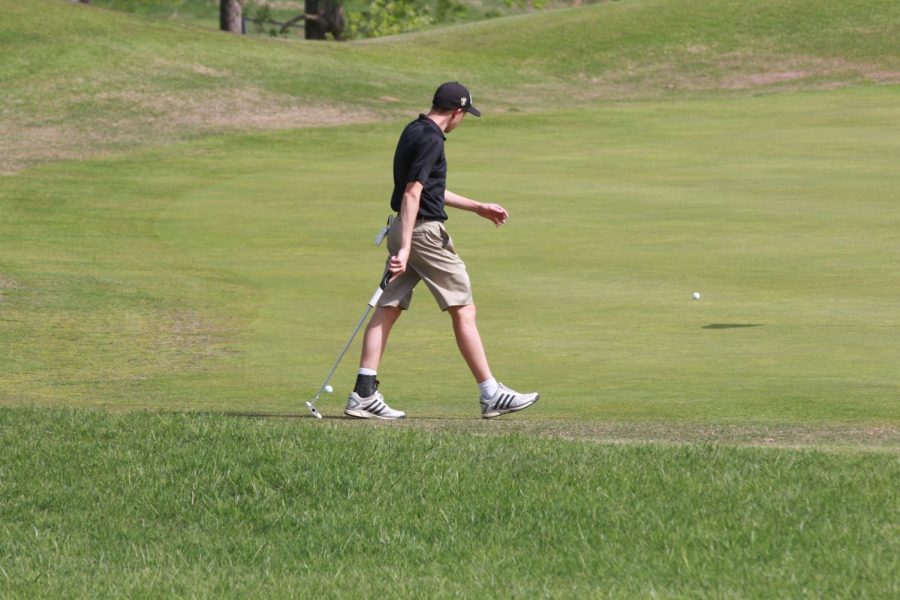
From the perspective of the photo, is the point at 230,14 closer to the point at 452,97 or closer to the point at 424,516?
the point at 452,97

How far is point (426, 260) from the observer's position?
9914mm

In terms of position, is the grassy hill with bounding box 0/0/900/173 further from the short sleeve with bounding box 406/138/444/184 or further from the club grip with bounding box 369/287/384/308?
the short sleeve with bounding box 406/138/444/184

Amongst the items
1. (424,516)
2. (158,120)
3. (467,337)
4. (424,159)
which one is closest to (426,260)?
(467,337)

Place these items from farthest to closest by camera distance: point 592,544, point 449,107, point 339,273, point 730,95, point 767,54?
point 767,54 → point 730,95 → point 339,273 → point 449,107 → point 592,544

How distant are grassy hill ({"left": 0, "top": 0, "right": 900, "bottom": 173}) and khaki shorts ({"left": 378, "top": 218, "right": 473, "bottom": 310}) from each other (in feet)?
56.4

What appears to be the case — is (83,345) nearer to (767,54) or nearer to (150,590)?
(150,590)

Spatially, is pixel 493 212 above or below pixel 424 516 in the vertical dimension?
above

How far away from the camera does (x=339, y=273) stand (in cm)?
1616

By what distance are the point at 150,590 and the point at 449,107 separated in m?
4.33

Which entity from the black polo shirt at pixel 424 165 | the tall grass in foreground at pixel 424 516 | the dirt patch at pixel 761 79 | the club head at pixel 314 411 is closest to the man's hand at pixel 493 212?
the black polo shirt at pixel 424 165

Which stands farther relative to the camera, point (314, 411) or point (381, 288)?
point (381, 288)

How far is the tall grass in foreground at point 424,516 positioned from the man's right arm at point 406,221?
1284 millimetres

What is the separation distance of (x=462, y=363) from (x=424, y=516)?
14.9 ft

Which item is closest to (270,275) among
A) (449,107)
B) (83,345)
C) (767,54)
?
(83,345)
